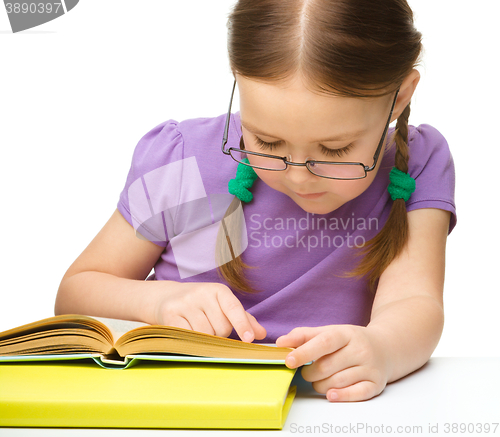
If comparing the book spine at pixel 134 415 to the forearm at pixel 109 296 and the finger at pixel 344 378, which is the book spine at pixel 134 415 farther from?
the forearm at pixel 109 296

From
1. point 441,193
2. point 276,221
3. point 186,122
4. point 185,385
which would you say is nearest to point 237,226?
point 276,221

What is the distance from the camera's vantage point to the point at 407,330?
76 cm

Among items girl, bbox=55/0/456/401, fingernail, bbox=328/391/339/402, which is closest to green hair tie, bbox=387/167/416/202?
girl, bbox=55/0/456/401

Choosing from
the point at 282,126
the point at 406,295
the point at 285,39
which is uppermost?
the point at 285,39

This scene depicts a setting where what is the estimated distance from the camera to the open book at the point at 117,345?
638mm

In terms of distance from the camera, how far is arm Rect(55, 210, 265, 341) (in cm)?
77

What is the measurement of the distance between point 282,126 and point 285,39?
0.13 meters

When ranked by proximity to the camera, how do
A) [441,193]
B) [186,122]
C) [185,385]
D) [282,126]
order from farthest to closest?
[186,122], [441,193], [282,126], [185,385]

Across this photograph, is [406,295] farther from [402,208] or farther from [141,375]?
[141,375]

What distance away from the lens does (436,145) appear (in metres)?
1.07

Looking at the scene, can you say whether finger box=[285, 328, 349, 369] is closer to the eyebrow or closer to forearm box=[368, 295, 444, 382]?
forearm box=[368, 295, 444, 382]

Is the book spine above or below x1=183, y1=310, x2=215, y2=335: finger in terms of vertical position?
above

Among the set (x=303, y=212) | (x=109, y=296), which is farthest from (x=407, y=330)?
(x=109, y=296)

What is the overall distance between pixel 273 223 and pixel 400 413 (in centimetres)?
55
